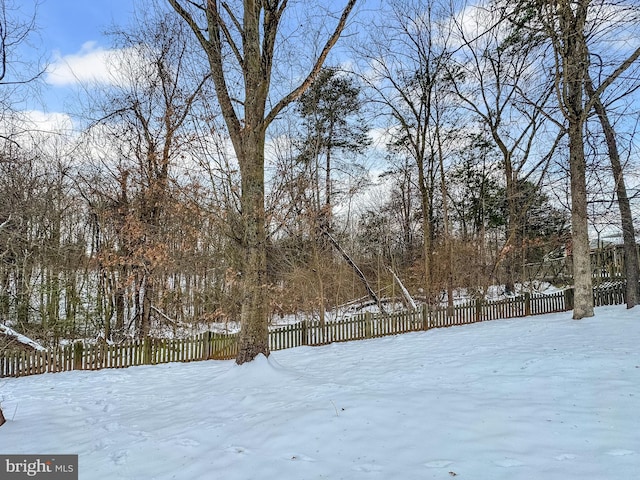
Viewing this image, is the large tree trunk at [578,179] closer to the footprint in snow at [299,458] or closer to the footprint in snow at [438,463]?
the footprint in snow at [438,463]

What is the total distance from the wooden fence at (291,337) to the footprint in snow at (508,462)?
6.70m

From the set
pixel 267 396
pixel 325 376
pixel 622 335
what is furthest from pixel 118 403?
pixel 622 335

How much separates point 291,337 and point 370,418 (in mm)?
5766

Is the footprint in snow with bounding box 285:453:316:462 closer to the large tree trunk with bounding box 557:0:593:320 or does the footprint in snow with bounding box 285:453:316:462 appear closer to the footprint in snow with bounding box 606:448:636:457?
the footprint in snow with bounding box 606:448:636:457

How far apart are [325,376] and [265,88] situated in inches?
182

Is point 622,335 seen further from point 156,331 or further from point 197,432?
point 156,331

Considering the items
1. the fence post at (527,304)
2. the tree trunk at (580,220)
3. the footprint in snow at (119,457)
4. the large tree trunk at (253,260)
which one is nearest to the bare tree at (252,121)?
the large tree trunk at (253,260)

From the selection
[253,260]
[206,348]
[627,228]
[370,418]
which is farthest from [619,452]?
[627,228]

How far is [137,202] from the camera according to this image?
10008 millimetres

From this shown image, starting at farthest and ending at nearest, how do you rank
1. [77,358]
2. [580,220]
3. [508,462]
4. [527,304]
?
[527,304] → [580,220] → [77,358] → [508,462]

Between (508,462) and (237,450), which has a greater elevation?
(508,462)

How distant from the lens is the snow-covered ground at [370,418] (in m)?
2.29

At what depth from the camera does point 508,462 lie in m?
2.19

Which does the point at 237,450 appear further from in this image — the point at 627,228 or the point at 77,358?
the point at 627,228
